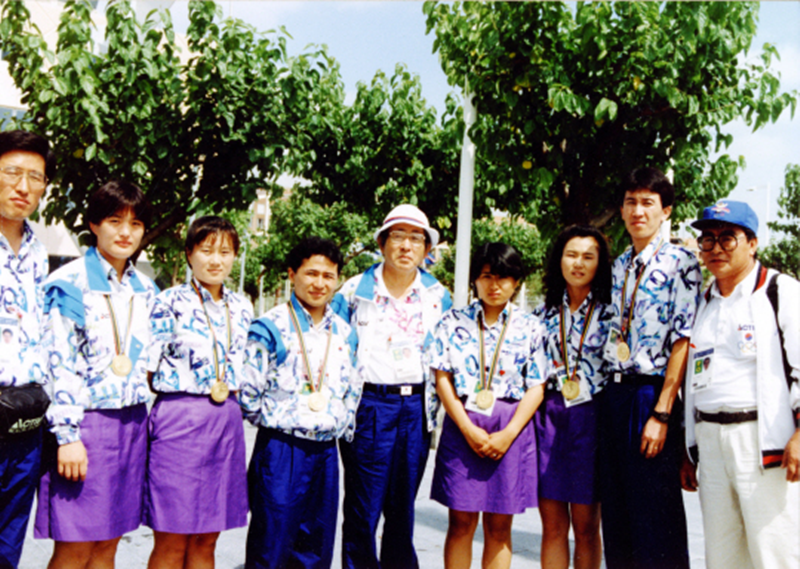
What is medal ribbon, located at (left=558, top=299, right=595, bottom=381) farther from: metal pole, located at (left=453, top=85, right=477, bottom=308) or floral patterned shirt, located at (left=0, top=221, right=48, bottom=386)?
metal pole, located at (left=453, top=85, right=477, bottom=308)

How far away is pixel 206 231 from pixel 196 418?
0.88 m

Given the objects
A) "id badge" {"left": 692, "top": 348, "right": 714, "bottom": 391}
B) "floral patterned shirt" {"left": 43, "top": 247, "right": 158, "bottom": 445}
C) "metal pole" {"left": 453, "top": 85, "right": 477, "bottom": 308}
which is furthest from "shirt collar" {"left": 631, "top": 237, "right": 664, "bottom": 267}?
"metal pole" {"left": 453, "top": 85, "right": 477, "bottom": 308}

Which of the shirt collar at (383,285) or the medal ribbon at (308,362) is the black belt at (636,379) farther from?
the medal ribbon at (308,362)

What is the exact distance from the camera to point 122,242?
3.16 metres

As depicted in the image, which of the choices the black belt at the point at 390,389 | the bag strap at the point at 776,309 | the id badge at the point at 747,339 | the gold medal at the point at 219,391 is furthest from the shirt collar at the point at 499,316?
the gold medal at the point at 219,391

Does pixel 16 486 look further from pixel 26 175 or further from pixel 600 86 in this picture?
pixel 600 86

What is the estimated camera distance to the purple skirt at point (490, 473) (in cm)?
342

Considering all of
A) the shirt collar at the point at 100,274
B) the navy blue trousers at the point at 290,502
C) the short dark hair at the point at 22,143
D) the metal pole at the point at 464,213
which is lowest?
the navy blue trousers at the point at 290,502

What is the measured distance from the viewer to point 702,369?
313 centimetres

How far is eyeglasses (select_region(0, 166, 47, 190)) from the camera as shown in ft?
9.46

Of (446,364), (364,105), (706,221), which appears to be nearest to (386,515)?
(446,364)

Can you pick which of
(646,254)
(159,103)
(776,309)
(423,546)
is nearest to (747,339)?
(776,309)

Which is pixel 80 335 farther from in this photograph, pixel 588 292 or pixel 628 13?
pixel 628 13

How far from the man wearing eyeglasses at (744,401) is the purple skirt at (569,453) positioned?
1.53 ft
